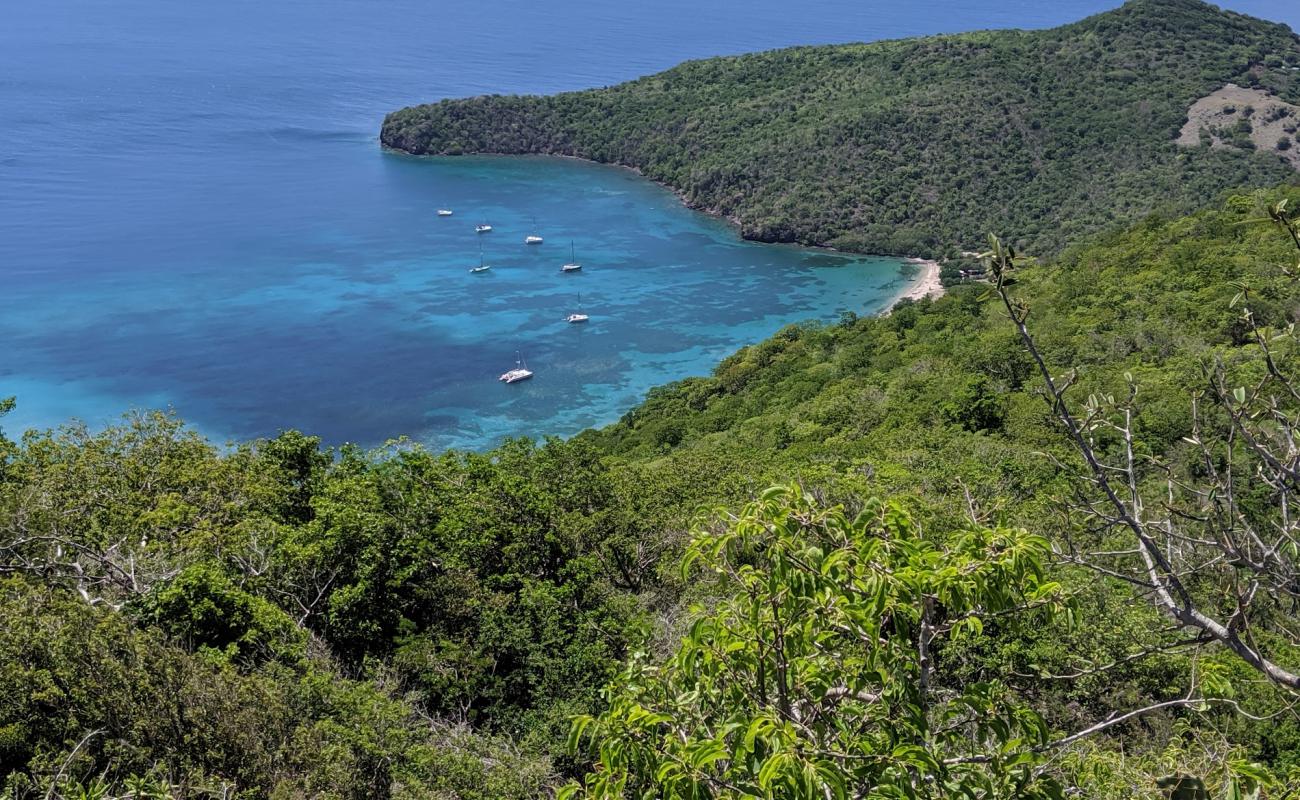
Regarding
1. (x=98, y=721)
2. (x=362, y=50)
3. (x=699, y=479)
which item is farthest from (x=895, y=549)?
(x=362, y=50)

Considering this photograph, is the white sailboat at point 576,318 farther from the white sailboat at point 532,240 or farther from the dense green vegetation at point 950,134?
the dense green vegetation at point 950,134

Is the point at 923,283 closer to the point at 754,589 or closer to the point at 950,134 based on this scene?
the point at 950,134

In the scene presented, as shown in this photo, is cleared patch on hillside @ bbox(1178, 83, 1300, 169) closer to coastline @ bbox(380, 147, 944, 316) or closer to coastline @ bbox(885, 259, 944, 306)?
coastline @ bbox(885, 259, 944, 306)

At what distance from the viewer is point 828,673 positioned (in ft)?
16.8

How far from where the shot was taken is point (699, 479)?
20.1 metres

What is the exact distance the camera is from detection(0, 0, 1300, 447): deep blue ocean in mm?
50250

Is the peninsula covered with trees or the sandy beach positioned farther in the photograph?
the sandy beach

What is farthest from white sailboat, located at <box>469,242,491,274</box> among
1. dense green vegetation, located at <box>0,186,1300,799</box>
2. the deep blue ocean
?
dense green vegetation, located at <box>0,186,1300,799</box>

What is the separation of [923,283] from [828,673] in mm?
68468

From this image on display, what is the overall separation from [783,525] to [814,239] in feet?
253

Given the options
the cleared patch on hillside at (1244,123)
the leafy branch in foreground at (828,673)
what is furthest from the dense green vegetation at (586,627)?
the cleared patch on hillside at (1244,123)

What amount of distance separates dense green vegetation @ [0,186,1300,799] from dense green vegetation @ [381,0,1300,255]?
57591mm

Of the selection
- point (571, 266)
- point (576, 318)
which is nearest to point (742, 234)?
point (571, 266)

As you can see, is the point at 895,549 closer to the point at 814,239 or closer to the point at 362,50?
the point at 814,239
